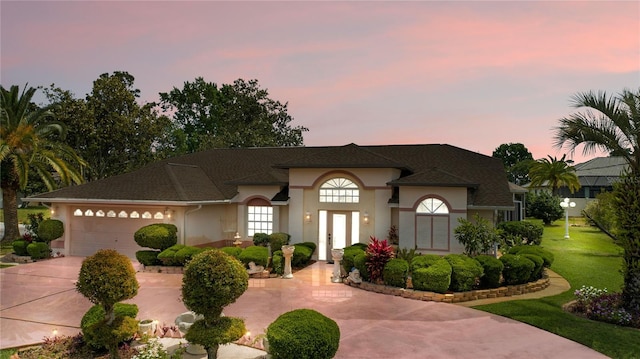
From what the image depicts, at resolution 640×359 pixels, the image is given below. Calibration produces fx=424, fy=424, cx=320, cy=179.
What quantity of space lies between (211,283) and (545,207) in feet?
130

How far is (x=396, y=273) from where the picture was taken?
1367 cm

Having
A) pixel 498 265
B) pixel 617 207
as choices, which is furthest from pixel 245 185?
pixel 617 207

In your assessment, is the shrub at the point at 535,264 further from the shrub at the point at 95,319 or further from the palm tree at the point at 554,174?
the palm tree at the point at 554,174

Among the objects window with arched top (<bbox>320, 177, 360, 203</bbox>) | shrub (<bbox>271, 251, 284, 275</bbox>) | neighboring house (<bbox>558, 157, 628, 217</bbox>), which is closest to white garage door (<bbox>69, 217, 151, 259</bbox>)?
shrub (<bbox>271, 251, 284, 275</bbox>)

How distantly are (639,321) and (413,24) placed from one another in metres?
12.3

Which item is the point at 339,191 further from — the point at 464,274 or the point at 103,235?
the point at 103,235

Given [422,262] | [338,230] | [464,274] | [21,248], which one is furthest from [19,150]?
[464,274]

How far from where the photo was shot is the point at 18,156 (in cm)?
2289

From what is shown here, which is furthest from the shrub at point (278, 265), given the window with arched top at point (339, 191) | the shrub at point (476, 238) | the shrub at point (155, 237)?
the shrub at point (476, 238)

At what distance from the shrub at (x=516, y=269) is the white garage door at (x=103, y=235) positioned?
50.1ft

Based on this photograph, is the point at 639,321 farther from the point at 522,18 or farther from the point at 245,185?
the point at 245,185

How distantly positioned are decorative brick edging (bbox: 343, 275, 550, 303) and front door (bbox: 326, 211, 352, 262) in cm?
510

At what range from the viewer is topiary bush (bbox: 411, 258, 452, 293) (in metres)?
12.8

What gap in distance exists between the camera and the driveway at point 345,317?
28.9 feet
